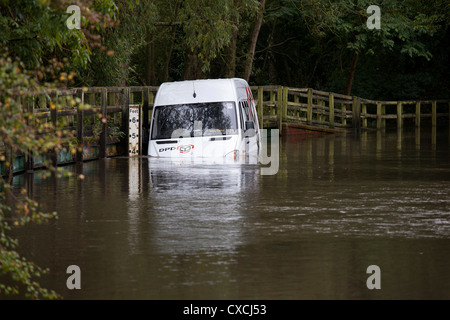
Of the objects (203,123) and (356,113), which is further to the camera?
(356,113)

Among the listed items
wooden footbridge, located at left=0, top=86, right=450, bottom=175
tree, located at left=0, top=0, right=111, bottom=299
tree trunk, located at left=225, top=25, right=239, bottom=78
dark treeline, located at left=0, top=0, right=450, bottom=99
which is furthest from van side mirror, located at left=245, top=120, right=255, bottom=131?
tree trunk, located at left=225, top=25, right=239, bottom=78

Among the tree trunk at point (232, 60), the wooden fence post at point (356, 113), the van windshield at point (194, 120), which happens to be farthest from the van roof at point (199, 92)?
the wooden fence post at point (356, 113)

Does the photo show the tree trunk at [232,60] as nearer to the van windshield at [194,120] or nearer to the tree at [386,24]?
the tree at [386,24]

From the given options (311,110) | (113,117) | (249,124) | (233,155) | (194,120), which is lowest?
(233,155)

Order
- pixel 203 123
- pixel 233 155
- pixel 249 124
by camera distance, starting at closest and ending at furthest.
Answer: pixel 249 124 → pixel 233 155 → pixel 203 123

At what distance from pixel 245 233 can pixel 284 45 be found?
42820 mm

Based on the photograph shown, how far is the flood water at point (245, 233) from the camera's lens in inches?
345

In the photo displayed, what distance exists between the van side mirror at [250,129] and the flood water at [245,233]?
4.62ft

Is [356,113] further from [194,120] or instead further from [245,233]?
[245,233]

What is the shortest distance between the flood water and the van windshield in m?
1.59

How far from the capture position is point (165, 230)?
39.1 ft

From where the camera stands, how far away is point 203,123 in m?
22.2

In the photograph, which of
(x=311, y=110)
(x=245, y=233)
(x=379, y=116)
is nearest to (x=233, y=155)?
(x=245, y=233)
